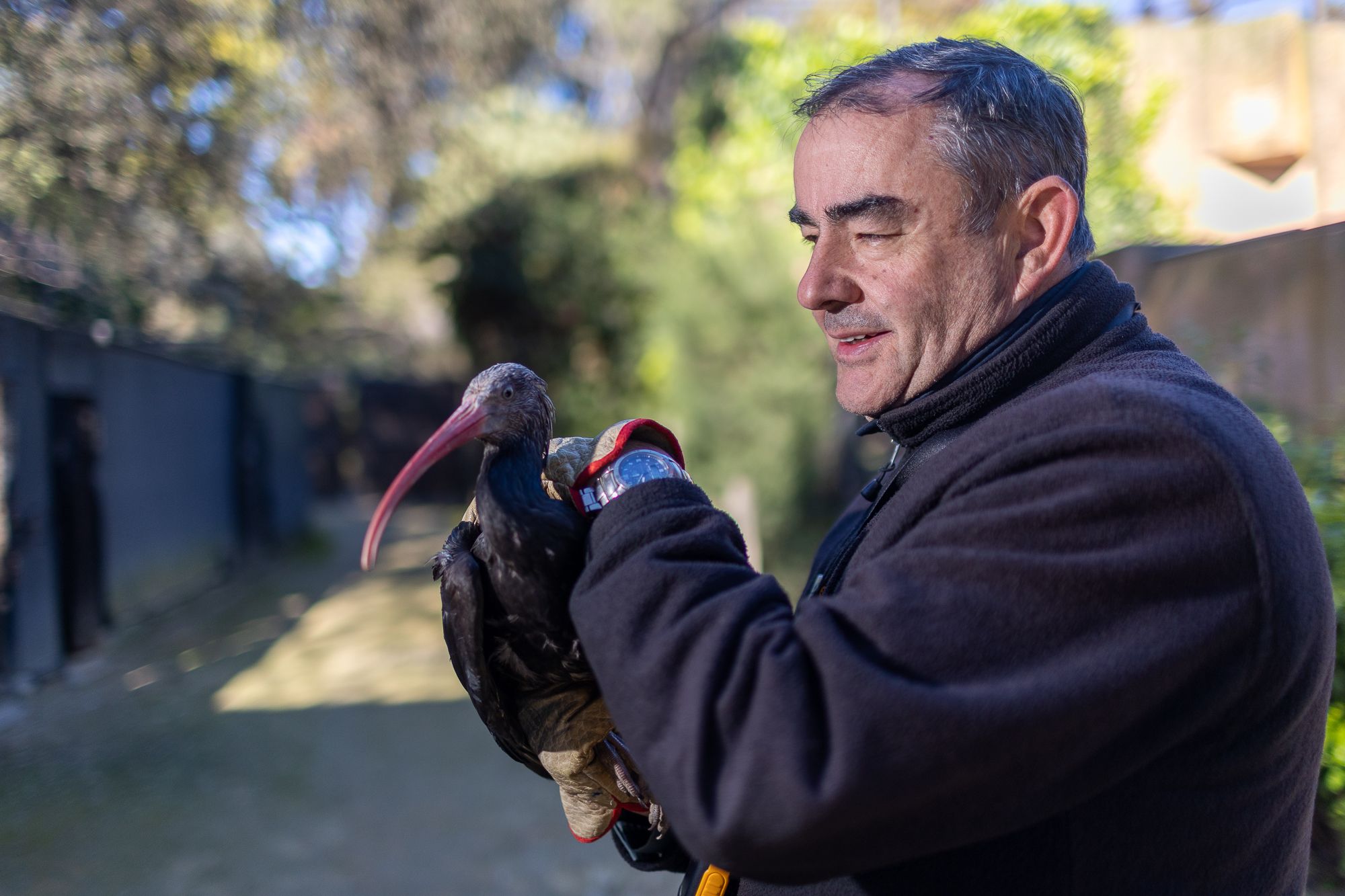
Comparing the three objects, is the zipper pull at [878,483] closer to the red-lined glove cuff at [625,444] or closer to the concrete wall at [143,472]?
the red-lined glove cuff at [625,444]

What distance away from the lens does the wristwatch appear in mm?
1360

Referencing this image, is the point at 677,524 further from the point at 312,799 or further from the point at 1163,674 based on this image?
the point at 312,799

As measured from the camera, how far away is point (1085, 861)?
3.86 ft

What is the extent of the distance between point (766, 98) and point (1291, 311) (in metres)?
7.66

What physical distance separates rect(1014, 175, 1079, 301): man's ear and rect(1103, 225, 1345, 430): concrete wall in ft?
9.35

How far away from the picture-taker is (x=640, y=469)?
1382mm

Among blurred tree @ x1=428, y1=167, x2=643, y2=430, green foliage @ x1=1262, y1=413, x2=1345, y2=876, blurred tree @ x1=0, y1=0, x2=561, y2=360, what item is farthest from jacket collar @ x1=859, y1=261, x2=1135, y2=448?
blurred tree @ x1=428, y1=167, x2=643, y2=430

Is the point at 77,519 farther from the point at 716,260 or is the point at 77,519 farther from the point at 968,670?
the point at 968,670

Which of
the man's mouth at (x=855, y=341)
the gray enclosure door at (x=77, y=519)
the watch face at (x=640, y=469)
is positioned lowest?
the gray enclosure door at (x=77, y=519)

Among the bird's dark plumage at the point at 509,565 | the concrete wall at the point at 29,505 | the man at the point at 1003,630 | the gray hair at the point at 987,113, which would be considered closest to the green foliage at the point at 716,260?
the concrete wall at the point at 29,505

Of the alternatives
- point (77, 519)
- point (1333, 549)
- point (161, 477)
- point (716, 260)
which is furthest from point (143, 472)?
point (1333, 549)

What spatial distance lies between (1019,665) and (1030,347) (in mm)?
513

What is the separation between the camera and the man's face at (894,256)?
1.40m

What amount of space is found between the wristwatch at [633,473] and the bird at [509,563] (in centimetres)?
10
